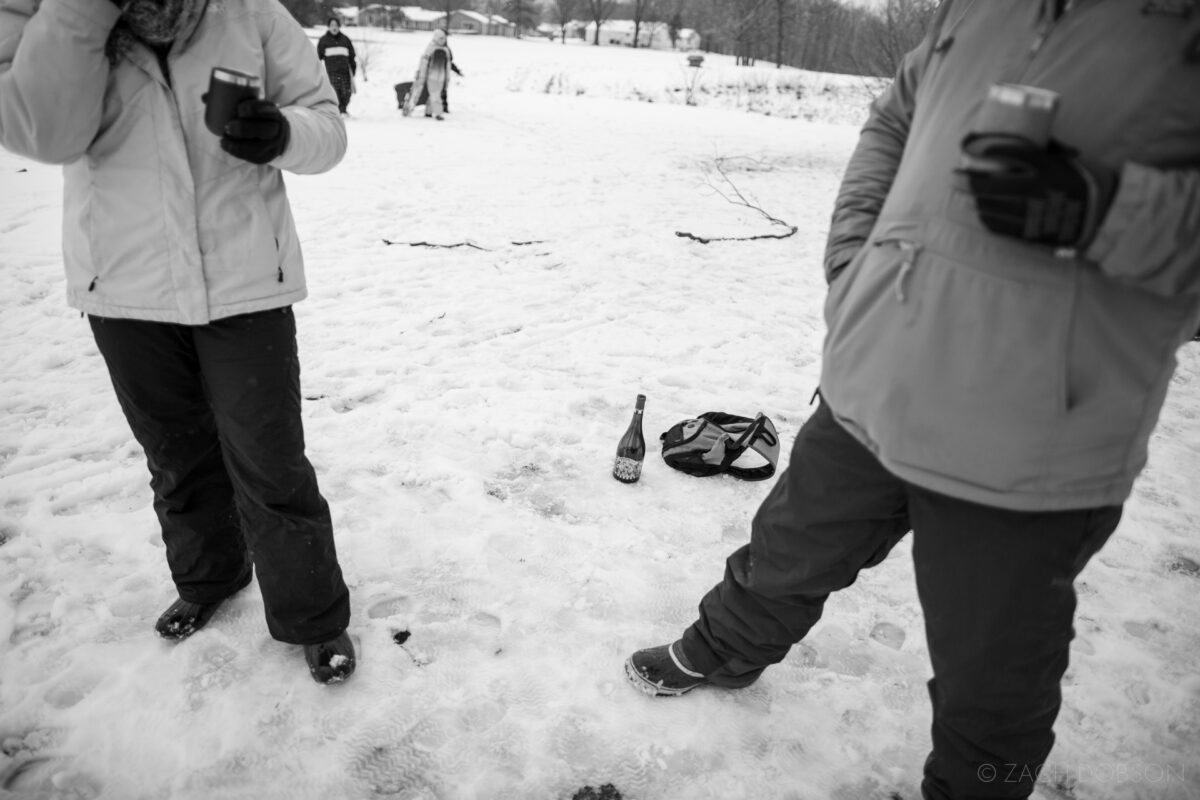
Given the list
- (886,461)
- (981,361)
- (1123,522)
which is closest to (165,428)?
(886,461)

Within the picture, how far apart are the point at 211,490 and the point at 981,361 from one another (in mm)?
2100

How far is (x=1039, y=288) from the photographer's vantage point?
1.06 metres

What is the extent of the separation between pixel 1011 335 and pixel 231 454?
192cm

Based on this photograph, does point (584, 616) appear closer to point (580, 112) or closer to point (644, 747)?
point (644, 747)

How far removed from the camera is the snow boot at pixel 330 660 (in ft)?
6.43

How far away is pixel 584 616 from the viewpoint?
7.54 feet

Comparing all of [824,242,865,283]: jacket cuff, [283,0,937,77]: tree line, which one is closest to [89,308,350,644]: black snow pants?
[824,242,865,283]: jacket cuff

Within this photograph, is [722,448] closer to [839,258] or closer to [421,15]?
[839,258]

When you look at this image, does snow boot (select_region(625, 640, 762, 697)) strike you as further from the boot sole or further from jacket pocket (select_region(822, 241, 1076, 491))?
jacket pocket (select_region(822, 241, 1076, 491))

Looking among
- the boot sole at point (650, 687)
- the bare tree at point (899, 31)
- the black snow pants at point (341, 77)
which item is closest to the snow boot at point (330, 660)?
the boot sole at point (650, 687)

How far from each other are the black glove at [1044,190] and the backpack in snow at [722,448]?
220 cm

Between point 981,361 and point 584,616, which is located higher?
point 981,361

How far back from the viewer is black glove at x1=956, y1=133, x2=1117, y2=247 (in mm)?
954

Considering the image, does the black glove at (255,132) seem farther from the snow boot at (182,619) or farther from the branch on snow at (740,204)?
the branch on snow at (740,204)
